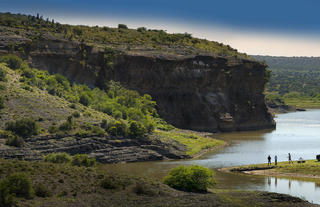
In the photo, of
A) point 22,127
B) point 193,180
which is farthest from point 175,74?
point 193,180

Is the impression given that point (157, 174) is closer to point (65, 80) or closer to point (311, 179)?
point (311, 179)

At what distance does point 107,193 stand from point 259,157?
144 feet

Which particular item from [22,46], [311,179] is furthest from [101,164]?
[22,46]

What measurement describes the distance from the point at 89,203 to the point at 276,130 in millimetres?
100731

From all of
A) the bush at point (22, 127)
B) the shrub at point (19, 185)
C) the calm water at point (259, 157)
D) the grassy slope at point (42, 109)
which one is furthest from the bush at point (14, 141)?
the shrub at point (19, 185)

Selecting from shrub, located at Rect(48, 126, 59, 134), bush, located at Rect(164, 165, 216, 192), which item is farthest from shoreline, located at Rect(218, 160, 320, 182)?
shrub, located at Rect(48, 126, 59, 134)

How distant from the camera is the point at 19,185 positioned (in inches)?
1570

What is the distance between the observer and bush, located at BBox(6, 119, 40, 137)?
240 ft

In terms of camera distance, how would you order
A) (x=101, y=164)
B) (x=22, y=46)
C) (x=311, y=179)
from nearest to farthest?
(x=311, y=179) → (x=101, y=164) → (x=22, y=46)

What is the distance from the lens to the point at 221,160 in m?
79.8

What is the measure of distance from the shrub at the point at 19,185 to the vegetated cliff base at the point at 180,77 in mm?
73018

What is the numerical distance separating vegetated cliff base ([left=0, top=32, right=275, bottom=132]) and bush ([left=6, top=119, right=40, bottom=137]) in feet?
127

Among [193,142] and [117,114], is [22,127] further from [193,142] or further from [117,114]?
[193,142]

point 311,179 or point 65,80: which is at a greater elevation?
point 65,80
